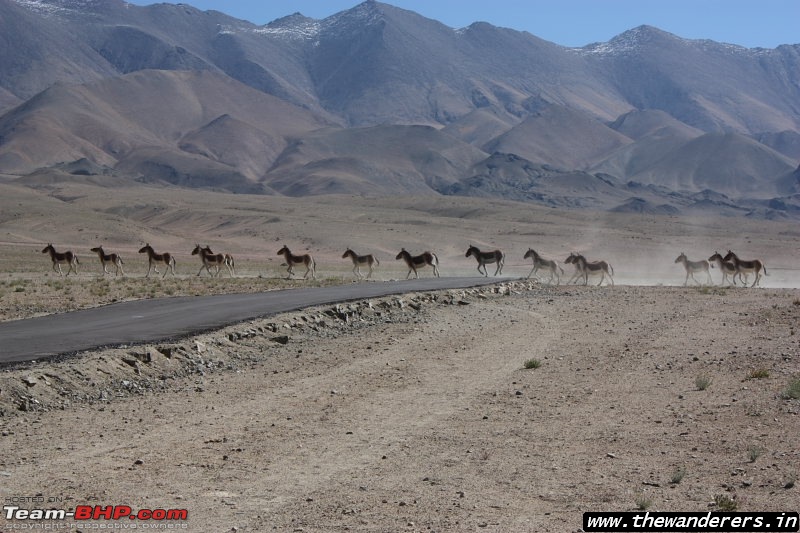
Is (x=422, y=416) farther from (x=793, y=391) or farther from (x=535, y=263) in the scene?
(x=535, y=263)

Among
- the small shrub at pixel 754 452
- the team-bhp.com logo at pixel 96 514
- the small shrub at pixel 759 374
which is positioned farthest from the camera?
the small shrub at pixel 759 374

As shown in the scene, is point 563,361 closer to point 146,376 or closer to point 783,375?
point 783,375

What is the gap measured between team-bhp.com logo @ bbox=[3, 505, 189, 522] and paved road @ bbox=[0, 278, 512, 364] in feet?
24.2

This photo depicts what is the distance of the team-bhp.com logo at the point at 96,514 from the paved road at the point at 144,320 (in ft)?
24.2

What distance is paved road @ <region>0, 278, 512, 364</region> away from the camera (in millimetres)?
18766

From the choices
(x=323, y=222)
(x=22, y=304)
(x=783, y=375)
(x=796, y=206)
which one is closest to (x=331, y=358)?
(x=783, y=375)

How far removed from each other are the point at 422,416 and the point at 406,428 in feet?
2.94

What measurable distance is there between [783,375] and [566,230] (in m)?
86.8

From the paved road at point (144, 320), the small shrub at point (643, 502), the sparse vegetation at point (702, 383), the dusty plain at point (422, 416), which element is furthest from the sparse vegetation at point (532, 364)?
the small shrub at point (643, 502)

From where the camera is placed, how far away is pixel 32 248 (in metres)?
69.9

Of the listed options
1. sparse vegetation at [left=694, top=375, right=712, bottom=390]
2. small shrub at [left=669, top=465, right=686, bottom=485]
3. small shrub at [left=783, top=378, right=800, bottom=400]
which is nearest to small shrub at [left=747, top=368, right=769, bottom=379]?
sparse vegetation at [left=694, top=375, right=712, bottom=390]

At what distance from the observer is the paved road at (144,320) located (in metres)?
18.8

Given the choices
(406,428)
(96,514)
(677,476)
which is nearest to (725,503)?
(677,476)

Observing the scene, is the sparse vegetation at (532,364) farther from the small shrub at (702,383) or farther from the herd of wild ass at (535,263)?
the herd of wild ass at (535,263)
